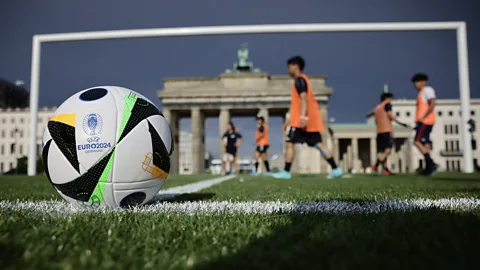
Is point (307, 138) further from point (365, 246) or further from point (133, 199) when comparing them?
point (365, 246)

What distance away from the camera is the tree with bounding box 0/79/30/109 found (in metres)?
73.8

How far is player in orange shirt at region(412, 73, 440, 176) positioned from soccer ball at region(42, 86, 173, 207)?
786cm

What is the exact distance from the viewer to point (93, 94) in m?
2.64

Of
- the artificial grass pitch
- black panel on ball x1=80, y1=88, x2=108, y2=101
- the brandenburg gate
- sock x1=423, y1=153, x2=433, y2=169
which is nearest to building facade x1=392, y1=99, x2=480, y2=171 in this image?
the brandenburg gate

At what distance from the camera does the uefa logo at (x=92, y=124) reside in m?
2.41

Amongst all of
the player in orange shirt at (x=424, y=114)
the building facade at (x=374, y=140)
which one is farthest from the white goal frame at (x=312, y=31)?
the building facade at (x=374, y=140)

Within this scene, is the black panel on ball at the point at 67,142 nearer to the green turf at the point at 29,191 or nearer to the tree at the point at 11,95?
the green turf at the point at 29,191

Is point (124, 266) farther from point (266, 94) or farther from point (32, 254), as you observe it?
point (266, 94)

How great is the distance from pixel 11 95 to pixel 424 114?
88186 mm

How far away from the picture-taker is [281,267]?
1.08 m

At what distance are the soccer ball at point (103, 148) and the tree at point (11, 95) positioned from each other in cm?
8332

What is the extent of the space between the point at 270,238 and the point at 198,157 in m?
47.6

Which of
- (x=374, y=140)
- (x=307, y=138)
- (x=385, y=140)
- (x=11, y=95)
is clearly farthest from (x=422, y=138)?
(x=11, y=95)

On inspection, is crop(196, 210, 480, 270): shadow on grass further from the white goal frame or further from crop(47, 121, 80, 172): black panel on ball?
the white goal frame
